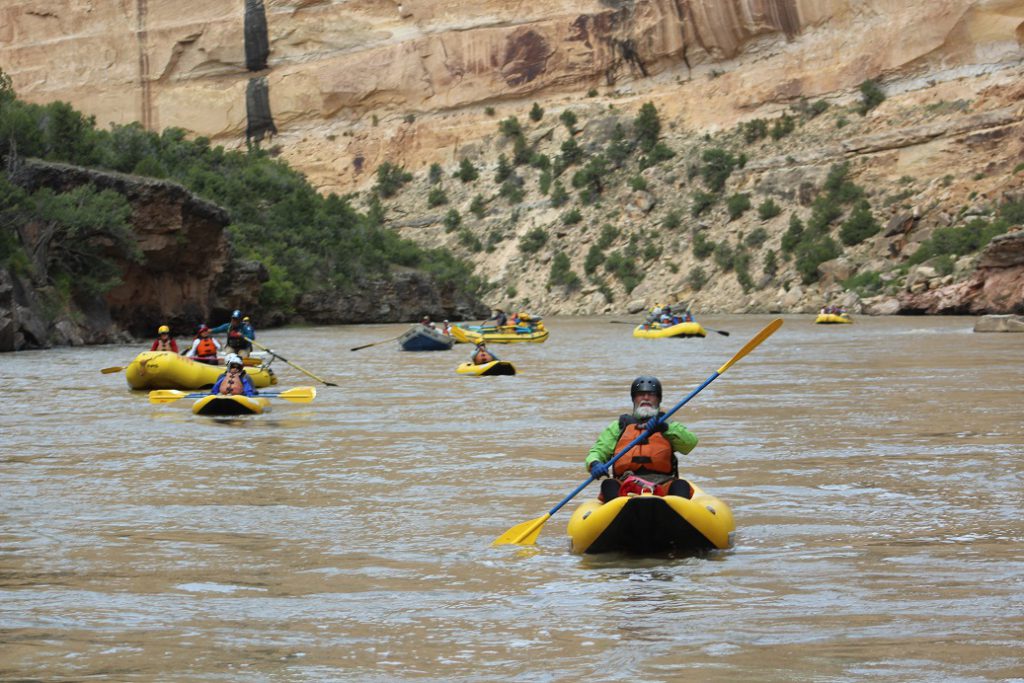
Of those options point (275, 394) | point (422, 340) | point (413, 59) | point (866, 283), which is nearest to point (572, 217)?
point (413, 59)

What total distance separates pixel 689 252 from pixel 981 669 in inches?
2705

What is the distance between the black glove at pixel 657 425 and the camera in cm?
996

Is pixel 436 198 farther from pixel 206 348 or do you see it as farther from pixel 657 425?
pixel 657 425

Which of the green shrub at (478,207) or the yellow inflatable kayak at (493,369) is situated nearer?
the yellow inflatable kayak at (493,369)

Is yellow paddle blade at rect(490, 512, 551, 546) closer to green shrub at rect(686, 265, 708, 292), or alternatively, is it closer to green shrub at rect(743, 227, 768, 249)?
green shrub at rect(686, 265, 708, 292)

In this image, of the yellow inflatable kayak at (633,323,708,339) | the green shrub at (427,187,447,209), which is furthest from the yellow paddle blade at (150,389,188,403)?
the green shrub at (427,187,447,209)

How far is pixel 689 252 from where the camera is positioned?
7481cm

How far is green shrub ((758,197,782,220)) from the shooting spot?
73.3 meters

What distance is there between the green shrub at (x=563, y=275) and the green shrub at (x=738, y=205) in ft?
28.4

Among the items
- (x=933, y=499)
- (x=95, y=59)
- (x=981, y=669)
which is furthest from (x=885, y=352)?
(x=95, y=59)

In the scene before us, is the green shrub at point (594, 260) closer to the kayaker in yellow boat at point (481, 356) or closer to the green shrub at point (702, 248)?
the green shrub at point (702, 248)

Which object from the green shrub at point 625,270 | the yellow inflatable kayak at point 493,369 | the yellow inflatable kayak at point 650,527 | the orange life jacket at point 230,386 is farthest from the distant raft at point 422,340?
the green shrub at point 625,270

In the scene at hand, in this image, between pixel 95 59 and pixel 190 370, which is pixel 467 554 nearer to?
pixel 190 370

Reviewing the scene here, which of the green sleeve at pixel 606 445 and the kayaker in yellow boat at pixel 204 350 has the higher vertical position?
the green sleeve at pixel 606 445
